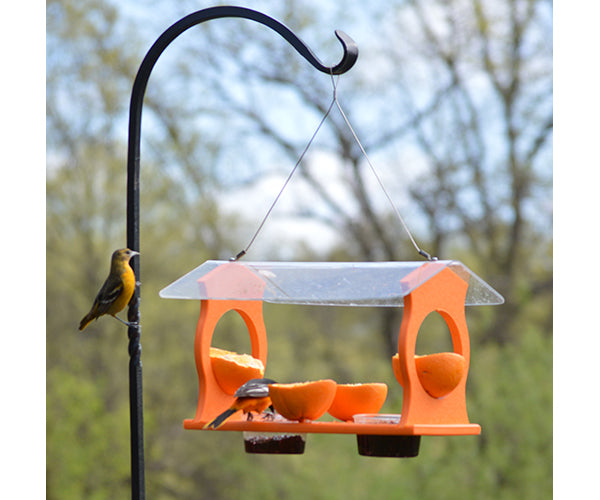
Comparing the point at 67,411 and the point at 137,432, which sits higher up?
the point at 137,432

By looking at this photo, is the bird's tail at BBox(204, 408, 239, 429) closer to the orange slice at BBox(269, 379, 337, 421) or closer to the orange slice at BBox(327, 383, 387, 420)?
the orange slice at BBox(269, 379, 337, 421)

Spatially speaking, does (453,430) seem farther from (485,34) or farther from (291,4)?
(291,4)

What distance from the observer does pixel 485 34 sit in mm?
7227

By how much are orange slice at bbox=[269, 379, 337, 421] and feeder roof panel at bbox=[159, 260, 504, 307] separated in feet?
0.98

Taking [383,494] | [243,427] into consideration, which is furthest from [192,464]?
[243,427]

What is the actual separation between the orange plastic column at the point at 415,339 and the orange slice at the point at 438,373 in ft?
0.07

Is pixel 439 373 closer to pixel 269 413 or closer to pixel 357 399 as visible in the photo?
pixel 357 399

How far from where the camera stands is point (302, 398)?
228cm

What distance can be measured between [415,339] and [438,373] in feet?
0.41

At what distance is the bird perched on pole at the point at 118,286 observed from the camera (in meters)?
2.09

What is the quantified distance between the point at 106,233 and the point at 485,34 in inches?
164

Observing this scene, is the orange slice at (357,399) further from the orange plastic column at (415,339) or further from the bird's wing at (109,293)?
the bird's wing at (109,293)

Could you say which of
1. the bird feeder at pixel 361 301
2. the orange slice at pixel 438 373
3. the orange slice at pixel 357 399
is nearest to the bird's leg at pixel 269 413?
the bird feeder at pixel 361 301

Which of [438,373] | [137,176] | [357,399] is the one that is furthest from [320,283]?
[137,176]
